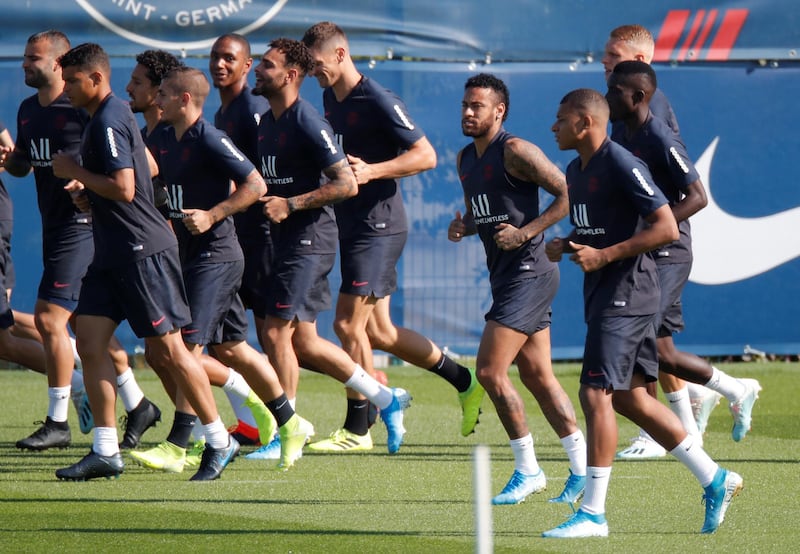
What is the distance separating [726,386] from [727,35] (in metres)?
5.65

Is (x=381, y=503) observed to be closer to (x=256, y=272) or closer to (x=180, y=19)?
(x=256, y=272)

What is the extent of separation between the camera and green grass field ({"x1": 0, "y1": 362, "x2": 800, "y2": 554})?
241 inches

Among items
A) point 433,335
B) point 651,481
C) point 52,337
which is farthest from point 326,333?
point 651,481

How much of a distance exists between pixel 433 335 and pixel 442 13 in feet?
9.43

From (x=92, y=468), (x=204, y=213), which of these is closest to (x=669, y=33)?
(x=204, y=213)

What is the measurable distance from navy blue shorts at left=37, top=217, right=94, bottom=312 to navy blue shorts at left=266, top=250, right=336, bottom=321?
127 cm

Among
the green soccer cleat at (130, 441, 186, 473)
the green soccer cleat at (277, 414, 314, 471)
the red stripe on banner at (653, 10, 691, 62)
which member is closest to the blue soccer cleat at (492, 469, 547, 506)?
the green soccer cleat at (277, 414, 314, 471)

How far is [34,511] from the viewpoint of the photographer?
694 centimetres

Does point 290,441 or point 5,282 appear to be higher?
point 5,282

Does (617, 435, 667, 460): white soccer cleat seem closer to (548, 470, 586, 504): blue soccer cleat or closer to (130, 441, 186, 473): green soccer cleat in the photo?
(548, 470, 586, 504): blue soccer cleat

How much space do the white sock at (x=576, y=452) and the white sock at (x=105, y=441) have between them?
2317 millimetres

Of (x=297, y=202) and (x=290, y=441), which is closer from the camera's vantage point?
(x=290, y=441)

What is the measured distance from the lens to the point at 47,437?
30.4 ft

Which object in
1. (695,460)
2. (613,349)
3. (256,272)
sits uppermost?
(613,349)
